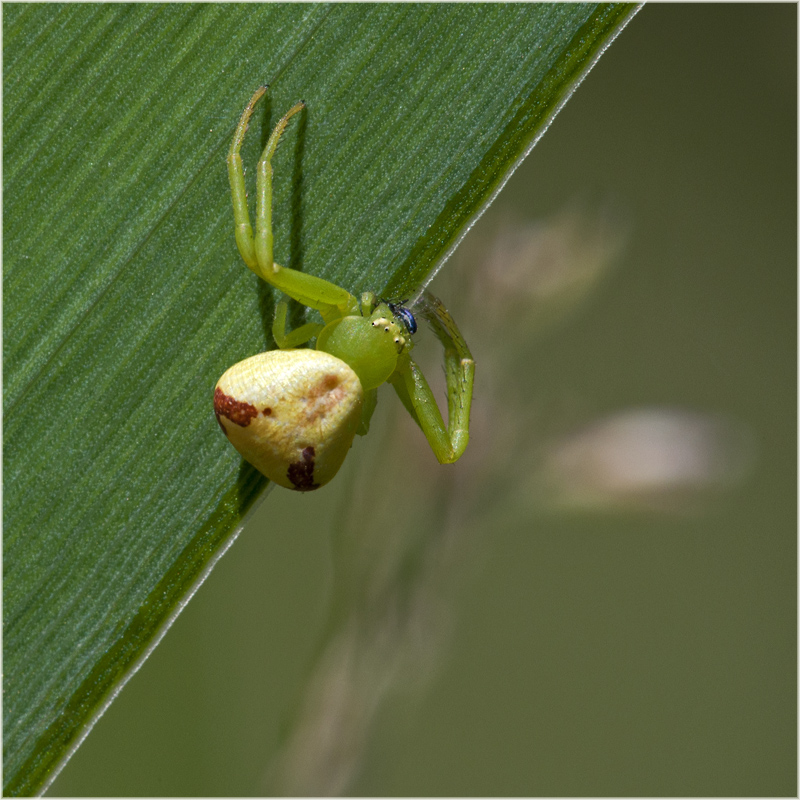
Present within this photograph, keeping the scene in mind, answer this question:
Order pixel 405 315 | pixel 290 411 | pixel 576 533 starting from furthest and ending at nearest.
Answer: pixel 576 533 → pixel 405 315 → pixel 290 411

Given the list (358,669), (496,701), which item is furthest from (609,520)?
(358,669)

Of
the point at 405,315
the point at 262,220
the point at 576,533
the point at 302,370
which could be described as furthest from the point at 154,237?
the point at 576,533

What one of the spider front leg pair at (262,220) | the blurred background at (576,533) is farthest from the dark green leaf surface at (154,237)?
the blurred background at (576,533)

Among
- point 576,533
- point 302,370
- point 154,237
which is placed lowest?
point 576,533

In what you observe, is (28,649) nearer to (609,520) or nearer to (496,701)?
(496,701)

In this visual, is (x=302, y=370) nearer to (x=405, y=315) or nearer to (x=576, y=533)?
(x=405, y=315)

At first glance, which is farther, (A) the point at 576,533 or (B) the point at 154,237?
(A) the point at 576,533

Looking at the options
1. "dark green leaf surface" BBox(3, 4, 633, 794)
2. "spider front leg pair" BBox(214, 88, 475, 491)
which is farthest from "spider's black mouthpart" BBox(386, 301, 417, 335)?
"dark green leaf surface" BBox(3, 4, 633, 794)

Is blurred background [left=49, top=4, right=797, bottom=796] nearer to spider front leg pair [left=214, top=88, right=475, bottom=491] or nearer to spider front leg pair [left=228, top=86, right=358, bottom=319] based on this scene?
spider front leg pair [left=214, top=88, right=475, bottom=491]
